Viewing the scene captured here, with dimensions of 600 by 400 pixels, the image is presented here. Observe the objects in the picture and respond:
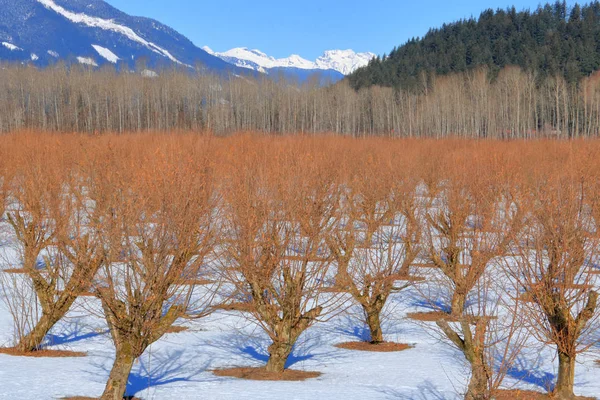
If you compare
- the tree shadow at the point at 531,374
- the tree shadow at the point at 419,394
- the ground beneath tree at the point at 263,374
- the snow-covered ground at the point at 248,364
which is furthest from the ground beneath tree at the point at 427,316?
the tree shadow at the point at 419,394

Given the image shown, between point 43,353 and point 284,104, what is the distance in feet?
270

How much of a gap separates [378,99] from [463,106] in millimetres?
17686

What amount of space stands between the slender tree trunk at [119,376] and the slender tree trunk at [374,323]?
6752 mm

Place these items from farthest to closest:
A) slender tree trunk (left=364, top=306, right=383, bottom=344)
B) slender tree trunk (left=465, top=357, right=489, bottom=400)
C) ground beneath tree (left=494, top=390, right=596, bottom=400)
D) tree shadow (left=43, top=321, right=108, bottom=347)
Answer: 1. slender tree trunk (left=364, top=306, right=383, bottom=344)
2. tree shadow (left=43, top=321, right=108, bottom=347)
3. ground beneath tree (left=494, top=390, right=596, bottom=400)
4. slender tree trunk (left=465, top=357, right=489, bottom=400)

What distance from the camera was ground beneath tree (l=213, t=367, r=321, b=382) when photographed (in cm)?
1440

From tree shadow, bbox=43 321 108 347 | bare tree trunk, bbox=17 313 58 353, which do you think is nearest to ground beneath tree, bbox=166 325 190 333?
tree shadow, bbox=43 321 108 347

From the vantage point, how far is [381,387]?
13.7m

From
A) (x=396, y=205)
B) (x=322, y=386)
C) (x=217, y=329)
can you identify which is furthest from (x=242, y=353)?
(x=396, y=205)

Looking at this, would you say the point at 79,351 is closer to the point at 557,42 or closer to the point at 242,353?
the point at 242,353

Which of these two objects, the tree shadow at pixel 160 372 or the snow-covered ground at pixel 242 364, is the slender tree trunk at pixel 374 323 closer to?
the snow-covered ground at pixel 242 364

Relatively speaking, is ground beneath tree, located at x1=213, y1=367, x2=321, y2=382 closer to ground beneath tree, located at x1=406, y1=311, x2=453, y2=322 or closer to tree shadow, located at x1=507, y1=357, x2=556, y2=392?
tree shadow, located at x1=507, y1=357, x2=556, y2=392

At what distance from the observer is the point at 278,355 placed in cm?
1470

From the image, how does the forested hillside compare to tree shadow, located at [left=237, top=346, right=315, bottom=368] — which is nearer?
tree shadow, located at [left=237, top=346, right=315, bottom=368]

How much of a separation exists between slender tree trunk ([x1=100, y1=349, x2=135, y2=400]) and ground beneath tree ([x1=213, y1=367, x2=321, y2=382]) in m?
3.22
